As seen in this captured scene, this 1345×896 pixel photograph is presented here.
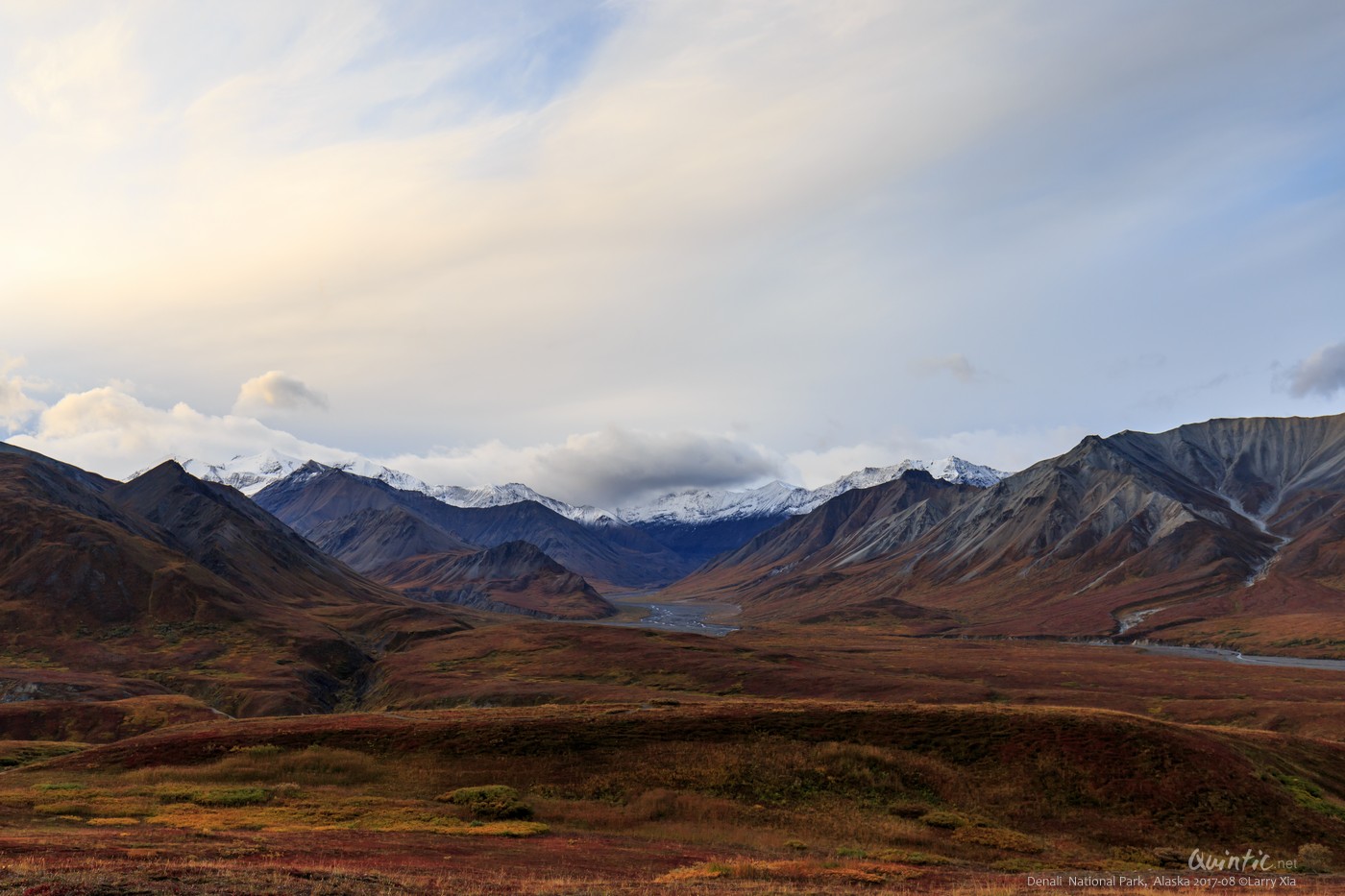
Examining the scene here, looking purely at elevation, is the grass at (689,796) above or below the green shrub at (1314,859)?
above

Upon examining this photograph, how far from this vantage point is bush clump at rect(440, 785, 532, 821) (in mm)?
44094

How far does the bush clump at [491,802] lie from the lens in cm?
4409

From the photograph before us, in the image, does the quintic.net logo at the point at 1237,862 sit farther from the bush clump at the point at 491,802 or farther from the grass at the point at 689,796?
the bush clump at the point at 491,802

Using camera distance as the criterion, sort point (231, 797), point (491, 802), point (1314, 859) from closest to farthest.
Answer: point (1314, 859)
point (231, 797)
point (491, 802)

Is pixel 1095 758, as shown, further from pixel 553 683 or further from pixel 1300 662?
pixel 1300 662

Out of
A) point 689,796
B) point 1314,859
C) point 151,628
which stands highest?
point 689,796

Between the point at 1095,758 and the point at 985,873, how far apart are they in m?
22.2

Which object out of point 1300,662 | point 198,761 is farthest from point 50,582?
point 1300,662

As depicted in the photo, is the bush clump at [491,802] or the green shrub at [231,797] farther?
the green shrub at [231,797]

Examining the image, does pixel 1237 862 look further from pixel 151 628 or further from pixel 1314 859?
pixel 151 628

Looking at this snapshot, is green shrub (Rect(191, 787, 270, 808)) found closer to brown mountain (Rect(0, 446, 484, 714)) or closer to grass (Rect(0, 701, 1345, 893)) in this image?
grass (Rect(0, 701, 1345, 893))

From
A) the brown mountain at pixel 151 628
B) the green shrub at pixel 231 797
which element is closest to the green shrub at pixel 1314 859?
the green shrub at pixel 231 797

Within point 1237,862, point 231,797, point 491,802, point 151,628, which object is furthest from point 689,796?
point 151,628

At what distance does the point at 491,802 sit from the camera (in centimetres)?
4538
